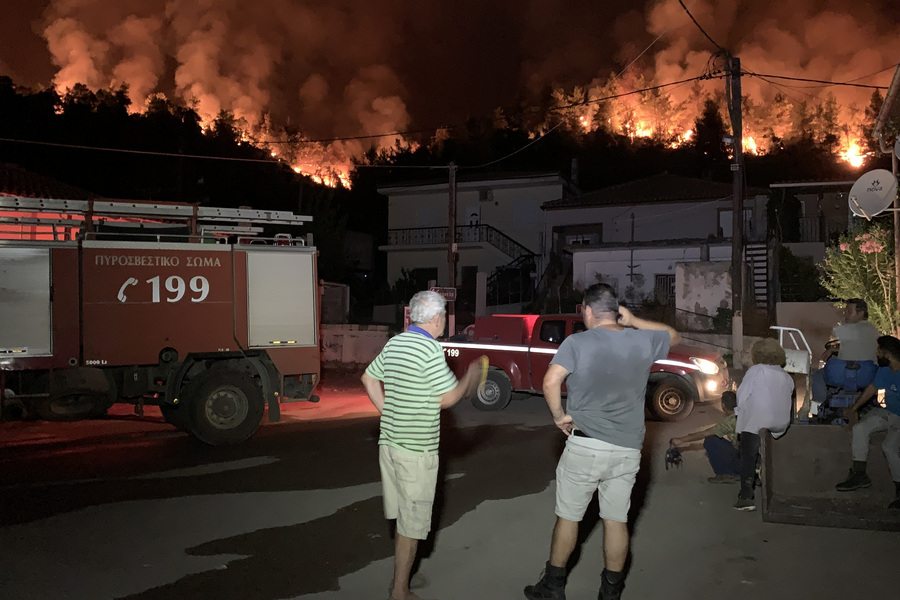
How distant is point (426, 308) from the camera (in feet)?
14.1

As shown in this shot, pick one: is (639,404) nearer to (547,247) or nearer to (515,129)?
(547,247)

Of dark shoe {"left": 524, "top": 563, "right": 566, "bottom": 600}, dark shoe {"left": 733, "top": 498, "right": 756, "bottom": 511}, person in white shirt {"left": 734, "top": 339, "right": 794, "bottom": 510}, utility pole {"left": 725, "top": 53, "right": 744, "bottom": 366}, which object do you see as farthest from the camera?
utility pole {"left": 725, "top": 53, "right": 744, "bottom": 366}

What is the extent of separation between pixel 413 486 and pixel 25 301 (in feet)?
24.2

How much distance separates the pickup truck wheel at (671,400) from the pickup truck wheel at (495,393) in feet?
8.47

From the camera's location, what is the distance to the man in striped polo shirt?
4168 mm

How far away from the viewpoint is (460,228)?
119 ft

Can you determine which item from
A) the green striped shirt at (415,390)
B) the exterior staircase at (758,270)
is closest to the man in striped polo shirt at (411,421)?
the green striped shirt at (415,390)

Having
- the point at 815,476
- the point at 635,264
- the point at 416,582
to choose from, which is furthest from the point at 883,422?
the point at 635,264

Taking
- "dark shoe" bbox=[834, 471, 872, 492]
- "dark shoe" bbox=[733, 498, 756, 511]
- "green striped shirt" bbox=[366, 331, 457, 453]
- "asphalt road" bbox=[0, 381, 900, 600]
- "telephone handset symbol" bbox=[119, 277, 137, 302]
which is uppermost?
"telephone handset symbol" bbox=[119, 277, 137, 302]

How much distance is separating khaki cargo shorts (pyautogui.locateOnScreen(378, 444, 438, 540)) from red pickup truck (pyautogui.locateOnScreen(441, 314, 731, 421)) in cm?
746

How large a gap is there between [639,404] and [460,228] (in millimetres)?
32322

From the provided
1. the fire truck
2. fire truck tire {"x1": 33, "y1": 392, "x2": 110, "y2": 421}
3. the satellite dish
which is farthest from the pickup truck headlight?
fire truck tire {"x1": 33, "y1": 392, "x2": 110, "y2": 421}

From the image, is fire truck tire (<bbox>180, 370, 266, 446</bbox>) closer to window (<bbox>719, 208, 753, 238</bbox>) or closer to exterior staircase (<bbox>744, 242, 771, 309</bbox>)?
exterior staircase (<bbox>744, 242, 771, 309</bbox>)

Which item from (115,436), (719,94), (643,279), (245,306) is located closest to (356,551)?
(245,306)
